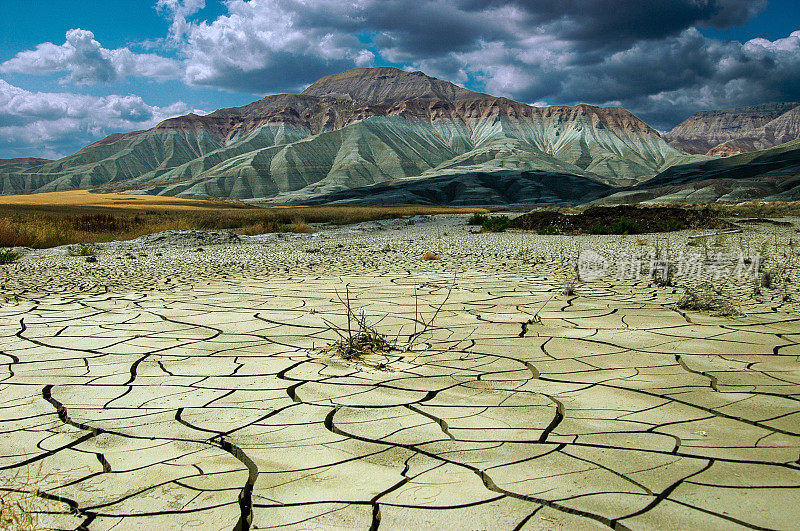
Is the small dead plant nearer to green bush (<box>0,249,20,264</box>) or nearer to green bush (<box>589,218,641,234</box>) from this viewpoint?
green bush (<box>0,249,20,264</box>)

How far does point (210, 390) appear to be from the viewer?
3.09m

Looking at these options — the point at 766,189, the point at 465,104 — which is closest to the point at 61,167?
the point at 465,104

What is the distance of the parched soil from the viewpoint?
16.3 meters

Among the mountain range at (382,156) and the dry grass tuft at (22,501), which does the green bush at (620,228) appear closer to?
the dry grass tuft at (22,501)

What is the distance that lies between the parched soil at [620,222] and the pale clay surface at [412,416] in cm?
1146

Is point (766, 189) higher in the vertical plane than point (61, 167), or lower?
lower

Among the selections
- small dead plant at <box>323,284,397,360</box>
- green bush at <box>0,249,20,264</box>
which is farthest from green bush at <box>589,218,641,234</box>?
green bush at <box>0,249,20,264</box>

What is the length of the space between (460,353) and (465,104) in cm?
15183

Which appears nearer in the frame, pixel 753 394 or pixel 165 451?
pixel 165 451

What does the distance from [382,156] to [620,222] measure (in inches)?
3780

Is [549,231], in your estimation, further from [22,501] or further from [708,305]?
[22,501]

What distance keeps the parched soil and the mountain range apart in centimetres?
5543

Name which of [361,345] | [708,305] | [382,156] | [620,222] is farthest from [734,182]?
[382,156]

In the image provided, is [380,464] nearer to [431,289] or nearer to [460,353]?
[460,353]
